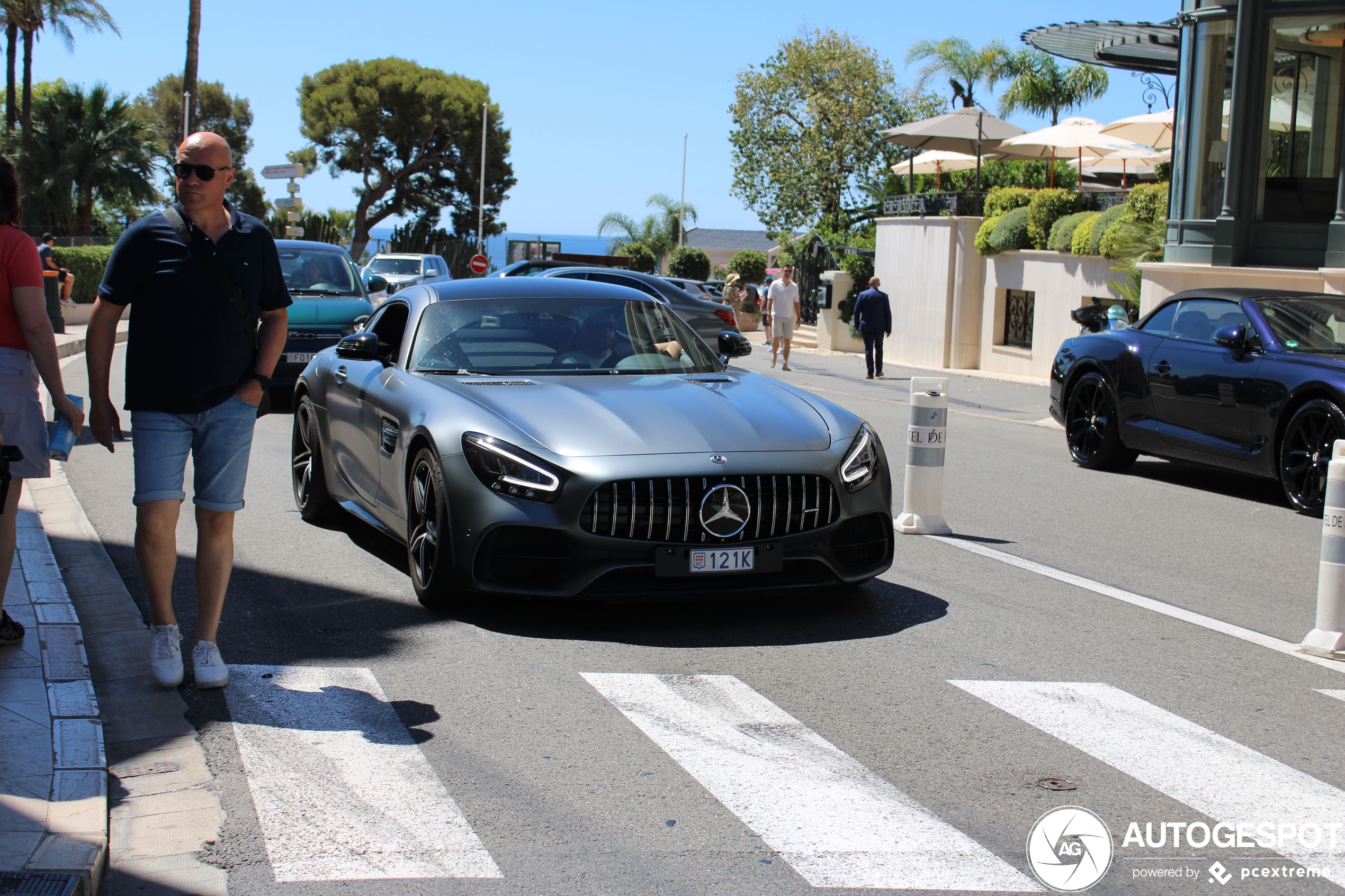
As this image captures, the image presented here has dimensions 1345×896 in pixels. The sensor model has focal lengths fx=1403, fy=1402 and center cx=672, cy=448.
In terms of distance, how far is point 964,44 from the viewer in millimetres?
51562

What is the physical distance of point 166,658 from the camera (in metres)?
4.96

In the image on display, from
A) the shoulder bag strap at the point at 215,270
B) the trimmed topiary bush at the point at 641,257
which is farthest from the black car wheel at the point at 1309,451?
the trimmed topiary bush at the point at 641,257

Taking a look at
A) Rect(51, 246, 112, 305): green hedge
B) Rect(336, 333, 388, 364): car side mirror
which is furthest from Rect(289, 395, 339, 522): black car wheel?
Rect(51, 246, 112, 305): green hedge

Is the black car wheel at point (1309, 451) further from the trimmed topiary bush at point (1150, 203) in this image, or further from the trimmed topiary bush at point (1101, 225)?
the trimmed topiary bush at point (1101, 225)

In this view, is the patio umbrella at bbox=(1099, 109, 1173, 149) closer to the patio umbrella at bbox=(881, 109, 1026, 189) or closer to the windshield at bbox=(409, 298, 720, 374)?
the patio umbrella at bbox=(881, 109, 1026, 189)

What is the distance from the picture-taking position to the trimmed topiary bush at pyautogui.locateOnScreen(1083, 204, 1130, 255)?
22.2 m

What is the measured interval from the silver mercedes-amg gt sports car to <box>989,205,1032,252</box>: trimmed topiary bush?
1943cm

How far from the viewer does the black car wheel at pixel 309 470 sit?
8195 mm

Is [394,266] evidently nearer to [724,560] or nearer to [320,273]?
[320,273]

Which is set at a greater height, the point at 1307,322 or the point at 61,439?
the point at 1307,322

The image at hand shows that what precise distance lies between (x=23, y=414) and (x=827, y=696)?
307cm

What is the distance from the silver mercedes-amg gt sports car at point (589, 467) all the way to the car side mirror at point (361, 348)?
0.04 ft

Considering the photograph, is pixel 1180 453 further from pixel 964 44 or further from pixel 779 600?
pixel 964 44

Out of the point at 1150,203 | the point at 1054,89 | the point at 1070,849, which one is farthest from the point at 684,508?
the point at 1054,89
